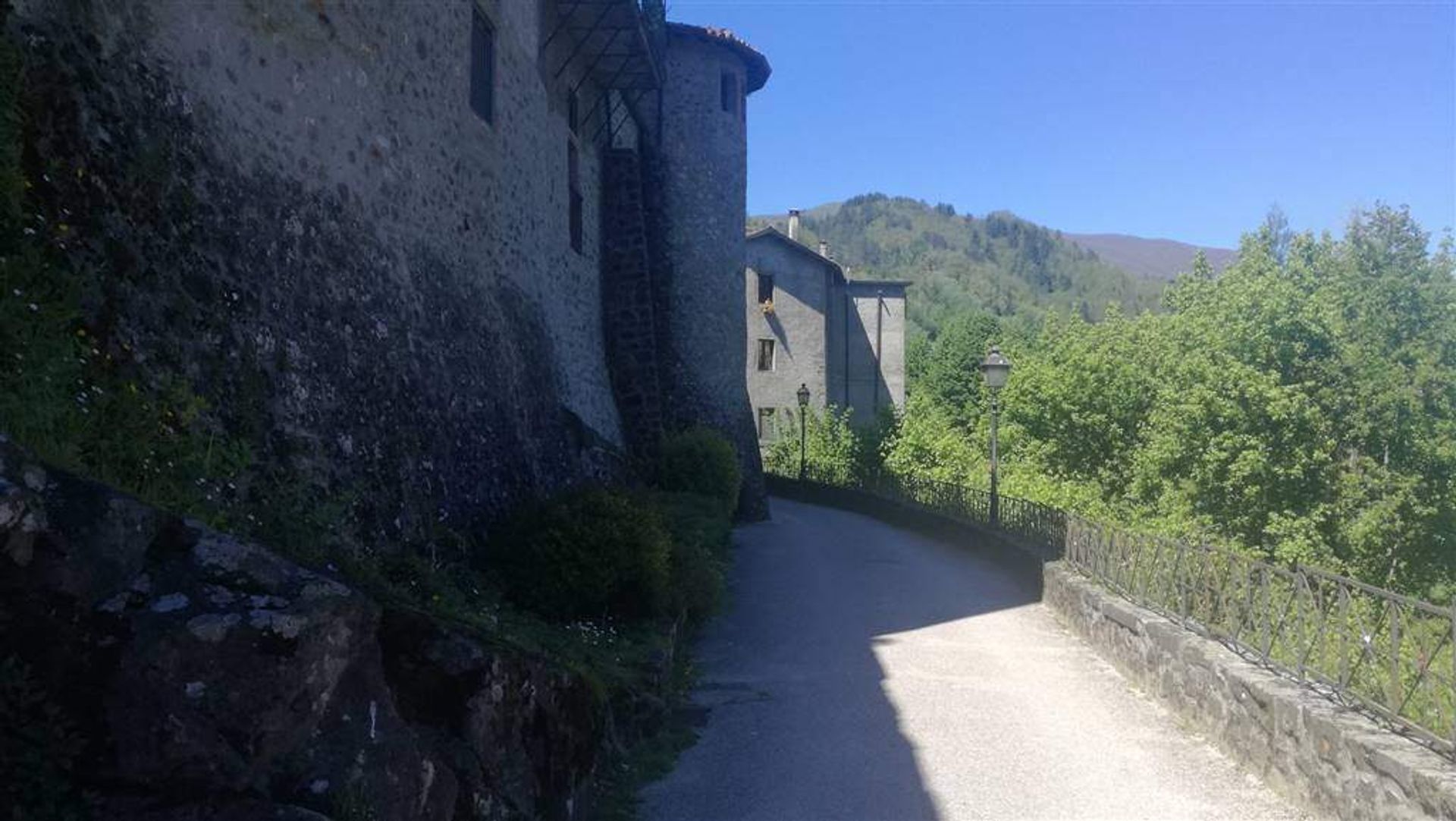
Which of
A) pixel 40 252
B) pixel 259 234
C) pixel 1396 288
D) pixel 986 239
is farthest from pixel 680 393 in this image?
pixel 986 239

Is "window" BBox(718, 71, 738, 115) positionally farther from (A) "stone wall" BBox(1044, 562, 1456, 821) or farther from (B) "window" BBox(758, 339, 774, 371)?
(B) "window" BBox(758, 339, 774, 371)

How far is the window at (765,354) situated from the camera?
44.7m

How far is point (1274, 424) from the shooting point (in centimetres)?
3047

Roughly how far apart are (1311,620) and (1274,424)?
88.1 feet

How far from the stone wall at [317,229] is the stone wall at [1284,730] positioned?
591cm

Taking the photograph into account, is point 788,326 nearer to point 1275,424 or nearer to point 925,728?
point 1275,424

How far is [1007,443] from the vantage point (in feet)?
137

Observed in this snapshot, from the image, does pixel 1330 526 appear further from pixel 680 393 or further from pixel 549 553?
pixel 549 553

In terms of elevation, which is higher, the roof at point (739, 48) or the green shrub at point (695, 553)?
the roof at point (739, 48)

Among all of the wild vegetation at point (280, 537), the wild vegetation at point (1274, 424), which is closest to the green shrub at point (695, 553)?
the wild vegetation at point (280, 537)

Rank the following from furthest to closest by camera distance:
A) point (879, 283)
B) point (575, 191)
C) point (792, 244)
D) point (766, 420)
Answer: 1. point (879, 283)
2. point (792, 244)
3. point (766, 420)
4. point (575, 191)

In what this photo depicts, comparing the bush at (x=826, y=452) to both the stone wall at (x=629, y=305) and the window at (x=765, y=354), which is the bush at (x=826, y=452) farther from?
the stone wall at (x=629, y=305)

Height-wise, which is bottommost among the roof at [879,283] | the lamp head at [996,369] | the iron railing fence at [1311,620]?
the iron railing fence at [1311,620]

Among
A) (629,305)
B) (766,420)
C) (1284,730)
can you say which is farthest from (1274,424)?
(1284,730)
